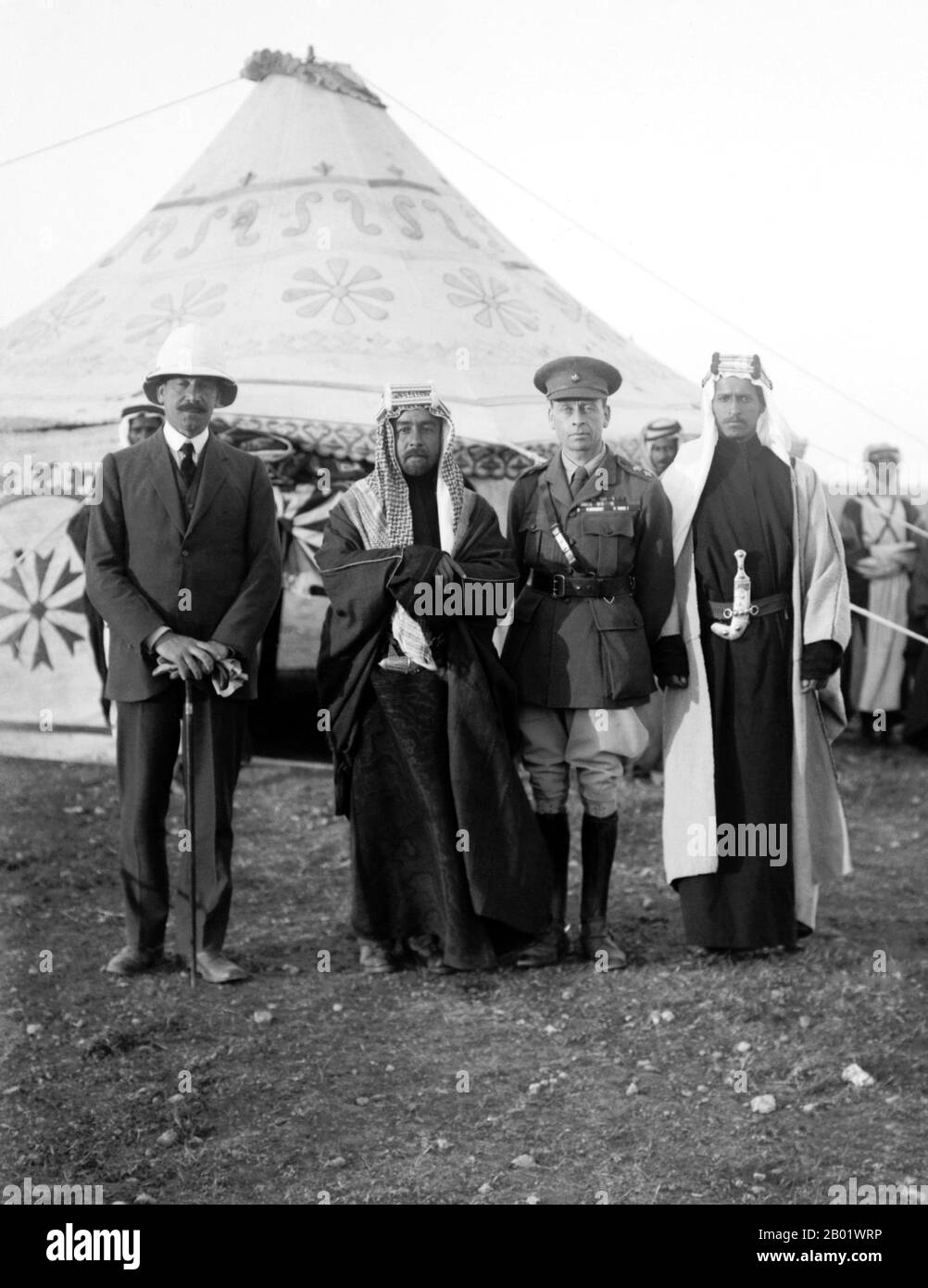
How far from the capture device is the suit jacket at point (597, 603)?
4113 mm

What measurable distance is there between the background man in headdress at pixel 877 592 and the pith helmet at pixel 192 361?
476 centimetres

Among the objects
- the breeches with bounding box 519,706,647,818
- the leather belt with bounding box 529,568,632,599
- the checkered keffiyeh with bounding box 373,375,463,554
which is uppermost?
the checkered keffiyeh with bounding box 373,375,463,554

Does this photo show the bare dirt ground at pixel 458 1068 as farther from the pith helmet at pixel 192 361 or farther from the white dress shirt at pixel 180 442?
the pith helmet at pixel 192 361

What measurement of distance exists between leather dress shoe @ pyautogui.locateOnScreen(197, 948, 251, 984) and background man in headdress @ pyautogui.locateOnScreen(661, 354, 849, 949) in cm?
125

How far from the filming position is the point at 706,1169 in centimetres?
307

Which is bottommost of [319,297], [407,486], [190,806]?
[190,806]

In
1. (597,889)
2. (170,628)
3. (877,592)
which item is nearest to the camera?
(170,628)

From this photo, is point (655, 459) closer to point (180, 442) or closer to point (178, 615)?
A: point (180, 442)

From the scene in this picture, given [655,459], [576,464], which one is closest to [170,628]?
[576,464]

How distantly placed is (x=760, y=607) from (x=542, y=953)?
3.78ft

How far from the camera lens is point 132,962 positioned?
13.7 feet

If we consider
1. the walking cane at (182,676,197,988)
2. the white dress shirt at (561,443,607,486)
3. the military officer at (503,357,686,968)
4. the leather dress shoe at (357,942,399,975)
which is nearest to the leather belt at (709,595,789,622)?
the military officer at (503,357,686,968)

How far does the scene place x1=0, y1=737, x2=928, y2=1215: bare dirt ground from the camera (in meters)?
3.05

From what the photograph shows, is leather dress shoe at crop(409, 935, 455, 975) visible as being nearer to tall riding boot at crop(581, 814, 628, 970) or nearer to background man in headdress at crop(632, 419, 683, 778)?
tall riding boot at crop(581, 814, 628, 970)
